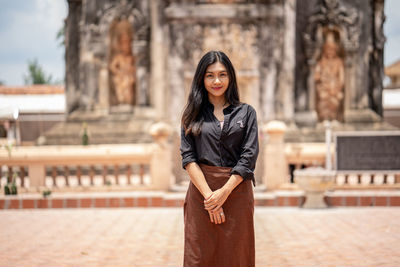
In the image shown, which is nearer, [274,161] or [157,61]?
[274,161]

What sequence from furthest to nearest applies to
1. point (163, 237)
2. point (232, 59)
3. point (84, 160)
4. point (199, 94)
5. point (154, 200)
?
point (232, 59) < point (84, 160) < point (154, 200) < point (163, 237) < point (199, 94)

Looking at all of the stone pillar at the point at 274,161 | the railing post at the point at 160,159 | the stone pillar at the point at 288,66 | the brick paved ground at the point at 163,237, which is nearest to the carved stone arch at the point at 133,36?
the stone pillar at the point at 288,66

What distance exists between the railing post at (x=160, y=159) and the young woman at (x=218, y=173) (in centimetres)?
506

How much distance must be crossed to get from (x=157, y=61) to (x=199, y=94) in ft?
33.0

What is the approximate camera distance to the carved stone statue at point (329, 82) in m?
13.9

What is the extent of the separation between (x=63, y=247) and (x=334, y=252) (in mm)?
3344

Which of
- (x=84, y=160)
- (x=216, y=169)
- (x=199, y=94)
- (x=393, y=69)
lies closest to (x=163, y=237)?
(x=84, y=160)

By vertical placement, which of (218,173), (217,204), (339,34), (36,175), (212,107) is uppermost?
(339,34)

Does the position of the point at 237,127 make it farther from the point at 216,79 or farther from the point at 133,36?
the point at 133,36

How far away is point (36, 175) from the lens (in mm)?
8133

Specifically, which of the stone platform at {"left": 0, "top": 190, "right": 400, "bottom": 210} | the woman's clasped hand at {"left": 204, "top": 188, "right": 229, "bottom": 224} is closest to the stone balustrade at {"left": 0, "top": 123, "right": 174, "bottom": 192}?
the stone platform at {"left": 0, "top": 190, "right": 400, "bottom": 210}

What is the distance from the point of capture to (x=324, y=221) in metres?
6.74

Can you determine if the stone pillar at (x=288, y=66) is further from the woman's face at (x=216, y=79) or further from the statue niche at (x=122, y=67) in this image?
the woman's face at (x=216, y=79)

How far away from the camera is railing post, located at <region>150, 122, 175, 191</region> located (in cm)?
816
